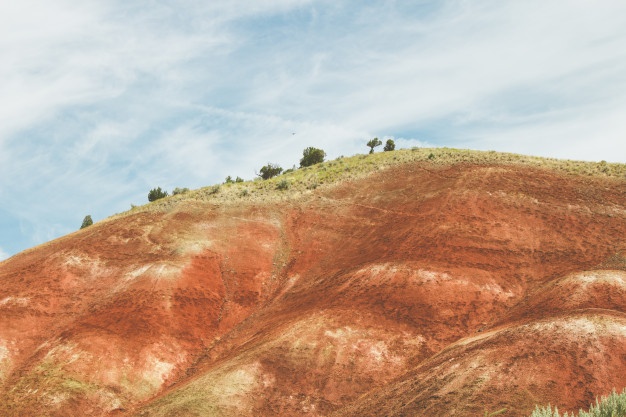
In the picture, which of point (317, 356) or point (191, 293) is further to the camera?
point (191, 293)

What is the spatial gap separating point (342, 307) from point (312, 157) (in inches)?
2100

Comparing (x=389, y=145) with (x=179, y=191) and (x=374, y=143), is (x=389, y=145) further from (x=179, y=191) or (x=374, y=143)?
→ (x=179, y=191)

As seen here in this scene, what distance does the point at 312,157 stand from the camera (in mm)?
82562

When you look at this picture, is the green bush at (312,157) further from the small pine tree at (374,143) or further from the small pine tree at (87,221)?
the small pine tree at (87,221)

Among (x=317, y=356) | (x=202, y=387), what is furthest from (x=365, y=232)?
(x=202, y=387)

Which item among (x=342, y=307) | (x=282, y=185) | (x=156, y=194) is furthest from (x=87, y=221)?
(x=342, y=307)

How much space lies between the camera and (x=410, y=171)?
5459cm

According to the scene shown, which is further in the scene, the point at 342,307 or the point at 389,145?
the point at 389,145

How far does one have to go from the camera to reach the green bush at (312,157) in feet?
270

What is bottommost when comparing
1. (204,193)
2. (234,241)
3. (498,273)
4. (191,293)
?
(498,273)

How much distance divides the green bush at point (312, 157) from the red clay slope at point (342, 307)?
106 feet

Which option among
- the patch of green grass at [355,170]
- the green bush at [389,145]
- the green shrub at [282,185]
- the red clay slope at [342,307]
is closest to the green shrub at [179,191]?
the patch of green grass at [355,170]

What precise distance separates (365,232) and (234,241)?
1111 cm

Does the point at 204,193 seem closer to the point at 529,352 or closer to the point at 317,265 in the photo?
the point at 317,265
